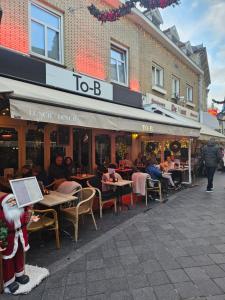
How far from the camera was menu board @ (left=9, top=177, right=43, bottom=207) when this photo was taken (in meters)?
3.35

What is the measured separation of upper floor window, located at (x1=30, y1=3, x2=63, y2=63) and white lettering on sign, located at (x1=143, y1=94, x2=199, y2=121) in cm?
498

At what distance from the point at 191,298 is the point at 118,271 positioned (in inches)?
41.8

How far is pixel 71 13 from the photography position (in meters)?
8.40

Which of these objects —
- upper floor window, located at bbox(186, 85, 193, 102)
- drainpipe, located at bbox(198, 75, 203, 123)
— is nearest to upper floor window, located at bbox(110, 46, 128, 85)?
upper floor window, located at bbox(186, 85, 193, 102)

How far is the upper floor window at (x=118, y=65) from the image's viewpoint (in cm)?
1063

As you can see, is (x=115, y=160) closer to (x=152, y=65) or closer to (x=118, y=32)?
(x=118, y=32)

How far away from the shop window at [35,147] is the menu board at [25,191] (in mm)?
3317

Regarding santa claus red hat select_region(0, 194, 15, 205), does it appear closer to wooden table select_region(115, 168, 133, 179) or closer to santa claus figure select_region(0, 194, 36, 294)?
santa claus figure select_region(0, 194, 36, 294)

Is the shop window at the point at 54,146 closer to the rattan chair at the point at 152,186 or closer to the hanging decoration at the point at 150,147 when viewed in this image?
the rattan chair at the point at 152,186

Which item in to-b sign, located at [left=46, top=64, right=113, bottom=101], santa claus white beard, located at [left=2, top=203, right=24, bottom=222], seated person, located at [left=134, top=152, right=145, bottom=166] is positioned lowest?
santa claus white beard, located at [left=2, top=203, right=24, bottom=222]

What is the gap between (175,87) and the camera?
16.4m

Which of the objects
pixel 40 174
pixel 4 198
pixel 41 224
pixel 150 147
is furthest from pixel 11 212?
pixel 150 147

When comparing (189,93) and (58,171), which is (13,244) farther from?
(189,93)

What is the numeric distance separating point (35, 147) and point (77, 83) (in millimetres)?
2408
